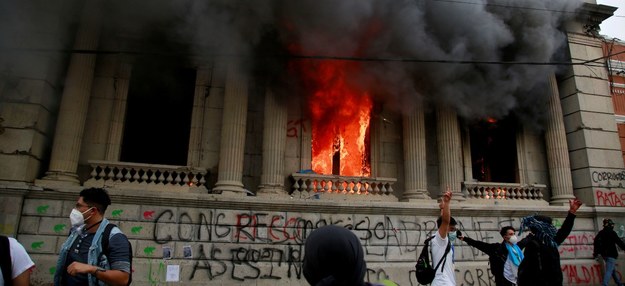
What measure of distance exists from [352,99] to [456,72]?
2824mm

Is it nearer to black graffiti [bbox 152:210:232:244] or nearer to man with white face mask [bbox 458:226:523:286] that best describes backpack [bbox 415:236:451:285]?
man with white face mask [bbox 458:226:523:286]

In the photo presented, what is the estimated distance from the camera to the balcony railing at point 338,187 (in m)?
9.09

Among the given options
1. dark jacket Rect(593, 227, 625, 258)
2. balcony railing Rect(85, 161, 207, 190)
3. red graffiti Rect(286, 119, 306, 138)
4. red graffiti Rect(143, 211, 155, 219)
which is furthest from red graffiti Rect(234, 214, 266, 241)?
dark jacket Rect(593, 227, 625, 258)

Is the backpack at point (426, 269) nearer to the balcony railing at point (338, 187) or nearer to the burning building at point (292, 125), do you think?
the burning building at point (292, 125)

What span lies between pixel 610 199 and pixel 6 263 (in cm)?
1320

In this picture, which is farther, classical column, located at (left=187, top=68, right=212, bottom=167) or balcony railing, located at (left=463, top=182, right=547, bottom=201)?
balcony railing, located at (left=463, top=182, right=547, bottom=201)

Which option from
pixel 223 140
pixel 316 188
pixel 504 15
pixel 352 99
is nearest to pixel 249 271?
pixel 316 188

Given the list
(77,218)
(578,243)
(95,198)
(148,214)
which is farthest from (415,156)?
(77,218)

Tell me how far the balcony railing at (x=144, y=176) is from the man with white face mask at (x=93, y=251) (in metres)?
5.47

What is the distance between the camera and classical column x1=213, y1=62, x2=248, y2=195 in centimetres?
859

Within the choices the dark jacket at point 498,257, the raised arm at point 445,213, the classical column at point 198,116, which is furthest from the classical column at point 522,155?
the classical column at point 198,116

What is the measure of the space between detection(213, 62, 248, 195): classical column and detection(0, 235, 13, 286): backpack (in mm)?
5700

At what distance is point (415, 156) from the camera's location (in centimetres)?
989

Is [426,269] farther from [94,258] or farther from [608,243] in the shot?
[608,243]
